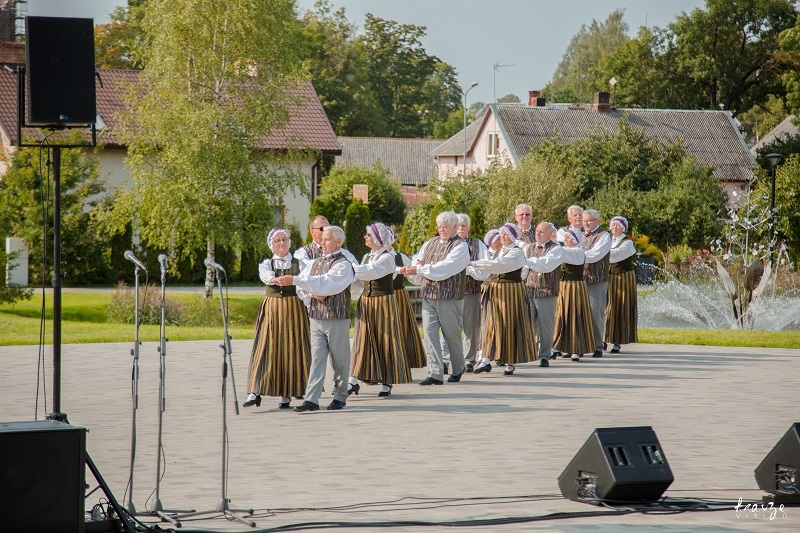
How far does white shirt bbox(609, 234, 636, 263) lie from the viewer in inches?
656

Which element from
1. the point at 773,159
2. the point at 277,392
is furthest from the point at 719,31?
the point at 277,392

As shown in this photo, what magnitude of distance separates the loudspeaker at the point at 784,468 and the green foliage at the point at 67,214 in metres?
17.8

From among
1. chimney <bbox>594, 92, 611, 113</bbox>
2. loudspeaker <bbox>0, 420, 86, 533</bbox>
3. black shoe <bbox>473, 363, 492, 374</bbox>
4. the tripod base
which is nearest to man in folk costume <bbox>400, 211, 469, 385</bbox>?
black shoe <bbox>473, 363, 492, 374</bbox>

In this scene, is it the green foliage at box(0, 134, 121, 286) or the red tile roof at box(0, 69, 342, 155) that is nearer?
the green foliage at box(0, 134, 121, 286)

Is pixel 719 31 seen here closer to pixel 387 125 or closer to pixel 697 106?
pixel 697 106

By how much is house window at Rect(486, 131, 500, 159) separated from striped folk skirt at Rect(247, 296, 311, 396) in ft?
147

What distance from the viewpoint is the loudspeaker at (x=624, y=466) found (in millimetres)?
6508

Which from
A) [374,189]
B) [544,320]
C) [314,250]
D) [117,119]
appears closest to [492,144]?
[374,189]

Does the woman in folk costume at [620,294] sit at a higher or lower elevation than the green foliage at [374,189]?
lower

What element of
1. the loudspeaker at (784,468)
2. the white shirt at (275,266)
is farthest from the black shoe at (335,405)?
the loudspeaker at (784,468)

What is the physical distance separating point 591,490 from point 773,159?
23643 mm

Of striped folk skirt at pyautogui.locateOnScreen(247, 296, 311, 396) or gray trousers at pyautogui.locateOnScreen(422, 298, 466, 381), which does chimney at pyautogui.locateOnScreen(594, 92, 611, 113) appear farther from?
striped folk skirt at pyautogui.locateOnScreen(247, 296, 311, 396)

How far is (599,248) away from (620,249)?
101cm

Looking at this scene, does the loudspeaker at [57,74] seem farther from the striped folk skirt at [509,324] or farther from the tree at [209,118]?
the tree at [209,118]
